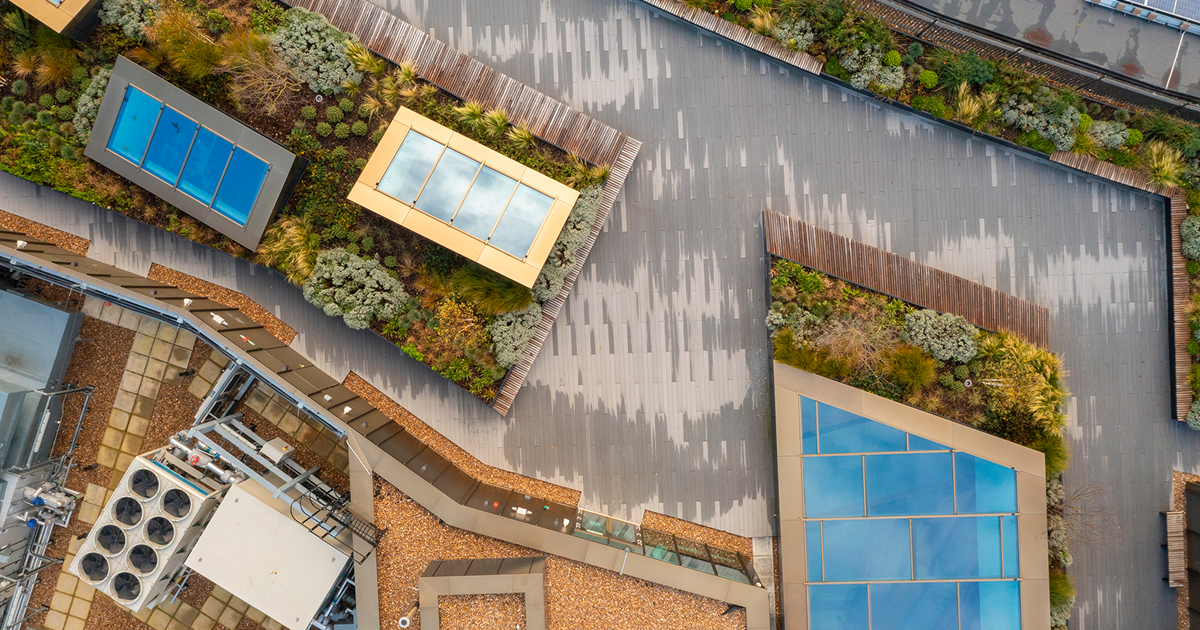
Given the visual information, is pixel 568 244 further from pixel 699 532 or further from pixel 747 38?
pixel 699 532

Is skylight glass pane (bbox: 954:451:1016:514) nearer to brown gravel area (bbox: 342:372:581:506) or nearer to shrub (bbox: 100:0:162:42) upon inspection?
brown gravel area (bbox: 342:372:581:506)

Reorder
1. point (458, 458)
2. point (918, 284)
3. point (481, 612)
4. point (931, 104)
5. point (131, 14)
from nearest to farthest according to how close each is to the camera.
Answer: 1. point (481, 612)
2. point (131, 14)
3. point (931, 104)
4. point (918, 284)
5. point (458, 458)

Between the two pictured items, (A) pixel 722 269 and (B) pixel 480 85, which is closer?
(B) pixel 480 85

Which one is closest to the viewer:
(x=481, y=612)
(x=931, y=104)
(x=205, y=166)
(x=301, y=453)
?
(x=481, y=612)

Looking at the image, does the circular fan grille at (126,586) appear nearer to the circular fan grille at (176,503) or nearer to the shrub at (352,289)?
the circular fan grille at (176,503)

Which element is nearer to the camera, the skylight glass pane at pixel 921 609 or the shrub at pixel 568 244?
the skylight glass pane at pixel 921 609

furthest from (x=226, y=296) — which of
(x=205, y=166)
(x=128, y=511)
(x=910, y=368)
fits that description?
(x=910, y=368)

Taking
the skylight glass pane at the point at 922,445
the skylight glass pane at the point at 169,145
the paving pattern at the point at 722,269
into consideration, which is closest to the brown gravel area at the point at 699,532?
the paving pattern at the point at 722,269
